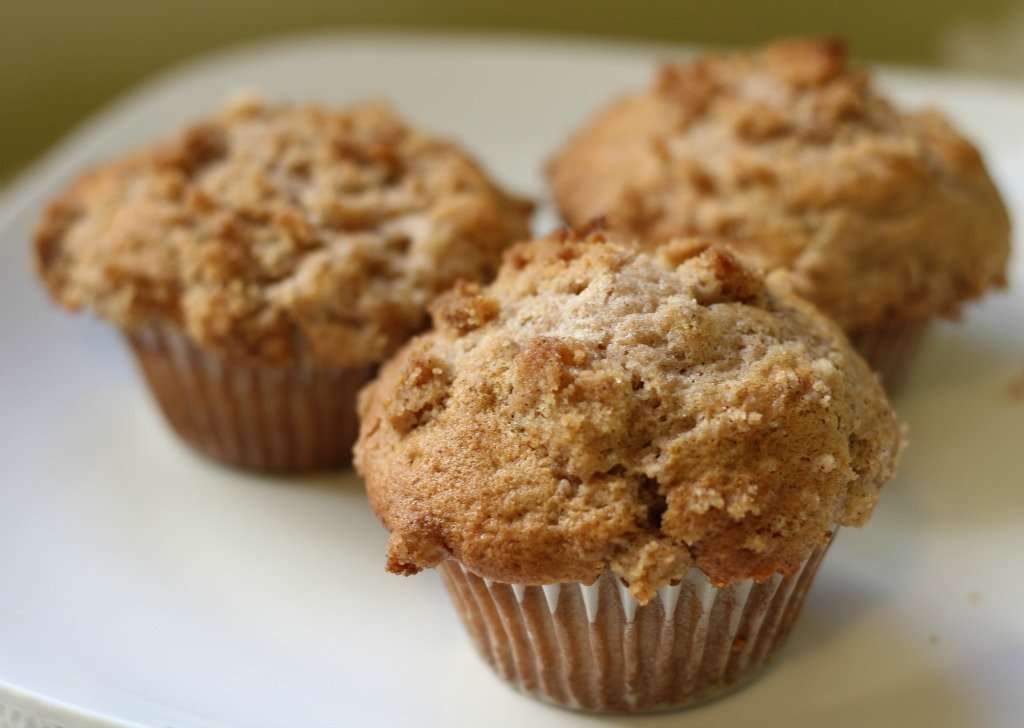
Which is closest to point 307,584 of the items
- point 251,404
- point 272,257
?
point 251,404

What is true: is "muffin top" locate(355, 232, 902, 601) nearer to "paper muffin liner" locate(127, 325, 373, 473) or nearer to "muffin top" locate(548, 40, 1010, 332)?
"muffin top" locate(548, 40, 1010, 332)

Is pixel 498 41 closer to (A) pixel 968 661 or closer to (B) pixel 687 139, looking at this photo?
(B) pixel 687 139

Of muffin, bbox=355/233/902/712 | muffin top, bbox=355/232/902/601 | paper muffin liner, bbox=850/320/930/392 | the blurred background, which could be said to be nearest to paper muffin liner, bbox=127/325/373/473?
muffin, bbox=355/233/902/712

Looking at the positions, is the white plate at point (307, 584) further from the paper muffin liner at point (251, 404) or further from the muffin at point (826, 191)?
the muffin at point (826, 191)

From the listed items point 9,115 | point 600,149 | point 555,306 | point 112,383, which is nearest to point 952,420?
point 600,149

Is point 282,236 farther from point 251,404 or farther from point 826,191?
point 826,191

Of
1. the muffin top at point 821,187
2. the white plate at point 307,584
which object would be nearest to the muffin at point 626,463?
the white plate at point 307,584
